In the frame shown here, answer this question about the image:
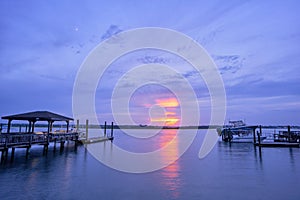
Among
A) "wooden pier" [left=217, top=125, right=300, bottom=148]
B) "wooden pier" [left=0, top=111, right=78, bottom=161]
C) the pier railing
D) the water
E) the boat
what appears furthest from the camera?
the boat

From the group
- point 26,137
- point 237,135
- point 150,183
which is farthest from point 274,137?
point 26,137

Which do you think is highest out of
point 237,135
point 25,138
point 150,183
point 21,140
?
point 25,138

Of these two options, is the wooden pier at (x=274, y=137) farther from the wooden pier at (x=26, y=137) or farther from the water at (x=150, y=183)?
the wooden pier at (x=26, y=137)

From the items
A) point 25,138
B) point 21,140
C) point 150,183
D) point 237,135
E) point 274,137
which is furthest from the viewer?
point 237,135

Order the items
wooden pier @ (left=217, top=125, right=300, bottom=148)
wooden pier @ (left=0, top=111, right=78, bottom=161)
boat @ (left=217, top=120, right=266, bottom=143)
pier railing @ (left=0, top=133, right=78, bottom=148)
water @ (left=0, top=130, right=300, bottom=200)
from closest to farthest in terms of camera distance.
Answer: water @ (left=0, top=130, right=300, bottom=200)
pier railing @ (left=0, top=133, right=78, bottom=148)
wooden pier @ (left=0, top=111, right=78, bottom=161)
wooden pier @ (left=217, top=125, right=300, bottom=148)
boat @ (left=217, top=120, right=266, bottom=143)

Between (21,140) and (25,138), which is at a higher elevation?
(25,138)

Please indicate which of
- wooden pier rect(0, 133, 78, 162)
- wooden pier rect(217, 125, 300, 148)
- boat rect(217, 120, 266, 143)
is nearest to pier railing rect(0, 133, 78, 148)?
wooden pier rect(0, 133, 78, 162)

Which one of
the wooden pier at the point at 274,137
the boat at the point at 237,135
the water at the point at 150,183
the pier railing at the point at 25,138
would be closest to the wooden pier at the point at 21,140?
the pier railing at the point at 25,138

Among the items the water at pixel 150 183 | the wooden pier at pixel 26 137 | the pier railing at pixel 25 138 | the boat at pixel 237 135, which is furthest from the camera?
the boat at pixel 237 135

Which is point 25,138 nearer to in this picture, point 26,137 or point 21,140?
point 26,137

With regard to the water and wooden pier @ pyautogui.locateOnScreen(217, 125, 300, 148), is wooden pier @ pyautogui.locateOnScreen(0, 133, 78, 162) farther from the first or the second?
wooden pier @ pyautogui.locateOnScreen(217, 125, 300, 148)

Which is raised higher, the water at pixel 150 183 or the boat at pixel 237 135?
the boat at pixel 237 135

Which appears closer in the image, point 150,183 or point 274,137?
point 150,183

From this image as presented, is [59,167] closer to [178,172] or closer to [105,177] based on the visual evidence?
[105,177]
